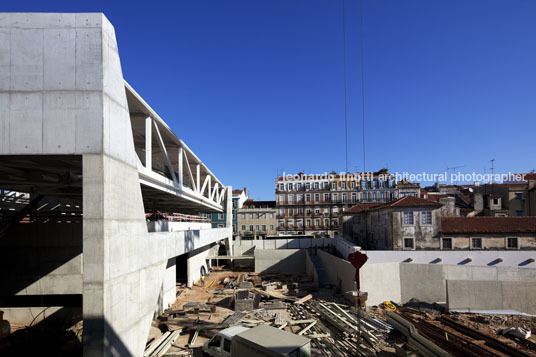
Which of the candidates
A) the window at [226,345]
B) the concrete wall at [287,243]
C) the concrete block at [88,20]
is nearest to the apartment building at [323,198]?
the concrete wall at [287,243]

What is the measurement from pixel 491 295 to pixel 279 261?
23128mm

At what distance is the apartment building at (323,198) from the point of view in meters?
64.7

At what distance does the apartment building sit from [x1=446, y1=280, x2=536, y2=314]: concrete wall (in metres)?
42.5

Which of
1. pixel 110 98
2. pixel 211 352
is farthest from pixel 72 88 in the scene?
pixel 211 352

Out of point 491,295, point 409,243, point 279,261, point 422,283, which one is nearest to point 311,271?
point 279,261

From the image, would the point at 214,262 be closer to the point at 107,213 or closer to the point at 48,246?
the point at 48,246

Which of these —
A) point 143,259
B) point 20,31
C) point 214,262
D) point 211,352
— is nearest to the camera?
point 20,31

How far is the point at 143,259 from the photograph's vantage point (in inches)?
433

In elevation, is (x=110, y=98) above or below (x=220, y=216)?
above

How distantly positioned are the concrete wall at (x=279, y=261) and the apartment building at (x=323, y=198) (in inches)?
1001

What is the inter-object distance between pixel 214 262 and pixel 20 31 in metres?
39.5

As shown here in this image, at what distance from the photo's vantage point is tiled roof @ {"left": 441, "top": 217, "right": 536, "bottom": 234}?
2938 centimetres

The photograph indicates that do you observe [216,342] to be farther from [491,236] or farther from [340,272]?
[491,236]

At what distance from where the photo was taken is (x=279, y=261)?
39062mm
